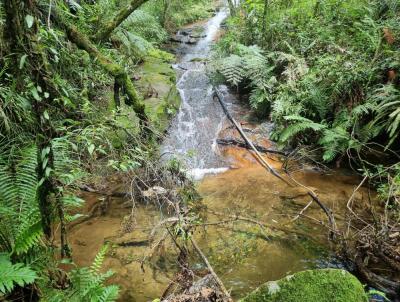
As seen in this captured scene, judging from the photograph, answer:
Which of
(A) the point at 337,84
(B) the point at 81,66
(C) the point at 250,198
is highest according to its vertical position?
(B) the point at 81,66

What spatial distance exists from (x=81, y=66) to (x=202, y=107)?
11.0 feet

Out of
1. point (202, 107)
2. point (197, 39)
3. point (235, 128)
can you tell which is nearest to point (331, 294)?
point (235, 128)

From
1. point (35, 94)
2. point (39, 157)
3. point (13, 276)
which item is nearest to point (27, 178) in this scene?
point (39, 157)

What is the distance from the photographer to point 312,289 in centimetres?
227

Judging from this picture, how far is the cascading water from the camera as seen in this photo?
6.13 metres

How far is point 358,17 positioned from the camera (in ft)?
24.0

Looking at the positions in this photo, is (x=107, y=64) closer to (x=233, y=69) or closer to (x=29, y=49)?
(x=29, y=49)

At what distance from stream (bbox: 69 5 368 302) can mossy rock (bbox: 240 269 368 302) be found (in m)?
1.17

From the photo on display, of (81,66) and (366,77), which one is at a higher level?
(81,66)

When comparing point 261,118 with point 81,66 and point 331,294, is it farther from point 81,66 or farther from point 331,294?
point 331,294

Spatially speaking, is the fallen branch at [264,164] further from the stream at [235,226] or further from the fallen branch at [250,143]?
the stream at [235,226]

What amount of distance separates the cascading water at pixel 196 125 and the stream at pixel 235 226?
3 cm

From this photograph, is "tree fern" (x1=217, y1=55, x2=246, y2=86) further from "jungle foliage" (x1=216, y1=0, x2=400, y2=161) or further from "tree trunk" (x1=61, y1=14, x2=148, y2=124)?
"tree trunk" (x1=61, y1=14, x2=148, y2=124)

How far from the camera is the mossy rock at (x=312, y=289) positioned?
2.23m
